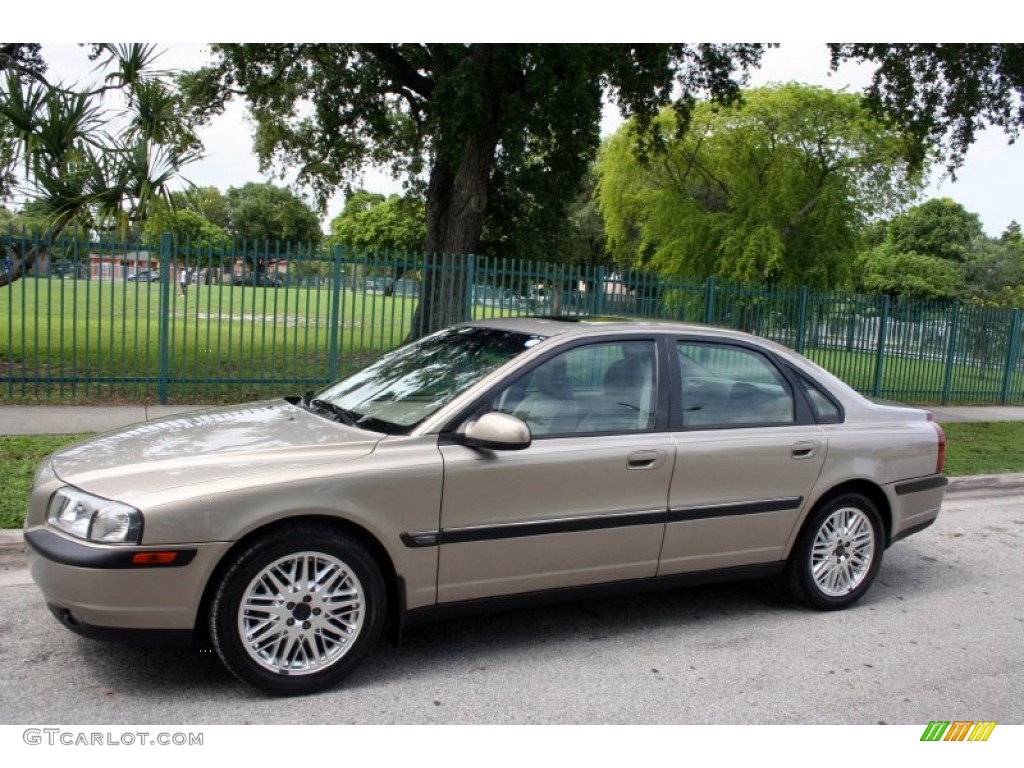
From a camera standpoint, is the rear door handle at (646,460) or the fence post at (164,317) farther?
the fence post at (164,317)

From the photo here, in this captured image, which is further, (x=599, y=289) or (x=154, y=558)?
(x=599, y=289)

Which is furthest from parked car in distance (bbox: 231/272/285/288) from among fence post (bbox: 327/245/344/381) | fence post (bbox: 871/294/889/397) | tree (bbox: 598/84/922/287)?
tree (bbox: 598/84/922/287)

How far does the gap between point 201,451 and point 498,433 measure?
1266 millimetres

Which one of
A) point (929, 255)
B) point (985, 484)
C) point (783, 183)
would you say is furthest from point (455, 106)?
point (929, 255)

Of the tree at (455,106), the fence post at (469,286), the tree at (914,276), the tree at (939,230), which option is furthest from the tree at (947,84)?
the tree at (939,230)

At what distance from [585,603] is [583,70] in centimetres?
986

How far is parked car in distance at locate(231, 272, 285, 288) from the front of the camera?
11.8 metres

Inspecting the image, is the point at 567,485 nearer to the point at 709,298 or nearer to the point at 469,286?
the point at 469,286

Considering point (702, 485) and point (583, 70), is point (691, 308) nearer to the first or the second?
point (583, 70)

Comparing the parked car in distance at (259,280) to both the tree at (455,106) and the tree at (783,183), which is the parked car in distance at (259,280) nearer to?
the tree at (455,106)

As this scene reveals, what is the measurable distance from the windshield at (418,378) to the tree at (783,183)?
84.1 ft

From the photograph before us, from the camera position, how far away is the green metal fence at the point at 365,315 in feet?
36.0

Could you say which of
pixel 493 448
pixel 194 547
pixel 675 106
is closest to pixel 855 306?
pixel 675 106

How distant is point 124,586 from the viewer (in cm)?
344
